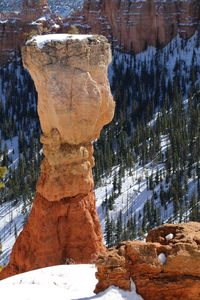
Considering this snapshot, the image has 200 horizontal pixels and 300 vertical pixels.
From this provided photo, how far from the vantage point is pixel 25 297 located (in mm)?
7949

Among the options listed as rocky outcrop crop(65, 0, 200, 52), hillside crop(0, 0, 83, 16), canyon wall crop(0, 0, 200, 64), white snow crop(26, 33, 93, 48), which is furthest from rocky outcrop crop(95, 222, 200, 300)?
hillside crop(0, 0, 83, 16)

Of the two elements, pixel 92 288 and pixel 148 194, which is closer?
pixel 92 288

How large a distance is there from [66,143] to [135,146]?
46.3 meters

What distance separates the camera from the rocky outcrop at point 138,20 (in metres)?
89.2

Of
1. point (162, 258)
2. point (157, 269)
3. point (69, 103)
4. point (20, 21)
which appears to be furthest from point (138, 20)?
point (157, 269)

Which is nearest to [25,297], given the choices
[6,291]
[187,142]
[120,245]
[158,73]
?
[6,291]

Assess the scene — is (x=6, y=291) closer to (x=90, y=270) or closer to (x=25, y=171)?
(x=90, y=270)

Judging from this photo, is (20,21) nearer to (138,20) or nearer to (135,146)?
(138,20)

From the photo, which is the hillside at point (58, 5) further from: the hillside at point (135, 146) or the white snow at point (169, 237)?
A: the white snow at point (169, 237)

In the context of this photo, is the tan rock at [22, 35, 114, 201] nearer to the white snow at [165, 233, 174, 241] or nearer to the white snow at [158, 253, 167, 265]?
the white snow at [165, 233, 174, 241]

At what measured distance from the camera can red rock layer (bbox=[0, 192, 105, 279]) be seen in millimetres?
14383

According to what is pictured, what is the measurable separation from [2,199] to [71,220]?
139 feet

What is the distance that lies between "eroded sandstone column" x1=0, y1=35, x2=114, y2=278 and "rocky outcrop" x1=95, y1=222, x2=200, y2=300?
667 centimetres

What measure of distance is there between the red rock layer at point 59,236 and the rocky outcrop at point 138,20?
265 feet
